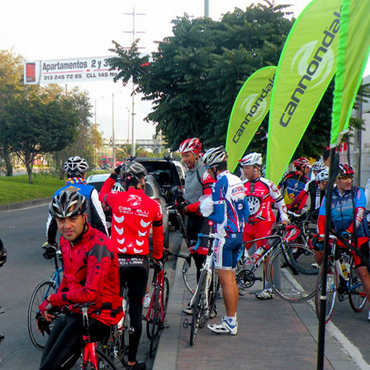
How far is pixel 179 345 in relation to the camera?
5.38 metres

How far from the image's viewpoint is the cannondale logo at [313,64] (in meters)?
6.23

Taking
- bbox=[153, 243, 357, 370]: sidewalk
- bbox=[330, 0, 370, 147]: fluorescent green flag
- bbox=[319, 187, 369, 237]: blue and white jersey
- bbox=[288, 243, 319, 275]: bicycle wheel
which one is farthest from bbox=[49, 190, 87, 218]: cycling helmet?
bbox=[288, 243, 319, 275]: bicycle wheel

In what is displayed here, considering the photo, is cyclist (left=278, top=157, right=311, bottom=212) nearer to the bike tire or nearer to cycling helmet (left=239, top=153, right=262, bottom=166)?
cycling helmet (left=239, top=153, right=262, bottom=166)

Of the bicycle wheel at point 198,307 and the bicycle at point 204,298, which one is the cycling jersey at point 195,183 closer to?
the bicycle at point 204,298

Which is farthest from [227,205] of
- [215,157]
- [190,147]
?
[190,147]

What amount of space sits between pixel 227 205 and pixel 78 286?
2.61m

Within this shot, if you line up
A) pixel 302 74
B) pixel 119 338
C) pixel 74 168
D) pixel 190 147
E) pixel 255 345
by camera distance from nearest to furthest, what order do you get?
pixel 119 338 → pixel 255 345 → pixel 74 168 → pixel 302 74 → pixel 190 147

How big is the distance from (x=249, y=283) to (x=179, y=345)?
233 cm

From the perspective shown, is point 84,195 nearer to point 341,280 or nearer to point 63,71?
point 341,280

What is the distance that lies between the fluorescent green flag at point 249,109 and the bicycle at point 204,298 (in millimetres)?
4648

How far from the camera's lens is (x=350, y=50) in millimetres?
3674

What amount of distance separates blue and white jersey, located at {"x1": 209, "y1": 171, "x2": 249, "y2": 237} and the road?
1.51m

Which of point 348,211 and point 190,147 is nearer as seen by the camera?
point 348,211

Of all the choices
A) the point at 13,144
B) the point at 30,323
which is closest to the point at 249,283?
the point at 30,323
